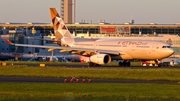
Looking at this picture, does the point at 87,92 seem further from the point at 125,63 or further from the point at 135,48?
the point at 125,63

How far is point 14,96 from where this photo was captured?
3434 centimetres

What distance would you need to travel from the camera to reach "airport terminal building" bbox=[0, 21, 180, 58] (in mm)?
140125

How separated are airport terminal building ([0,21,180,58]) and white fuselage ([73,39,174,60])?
44.4 m

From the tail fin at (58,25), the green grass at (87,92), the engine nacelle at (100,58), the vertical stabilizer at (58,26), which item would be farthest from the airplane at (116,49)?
the green grass at (87,92)

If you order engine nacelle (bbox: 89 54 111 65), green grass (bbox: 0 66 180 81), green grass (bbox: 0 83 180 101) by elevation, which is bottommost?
green grass (bbox: 0 83 180 101)

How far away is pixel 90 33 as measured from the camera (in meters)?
177

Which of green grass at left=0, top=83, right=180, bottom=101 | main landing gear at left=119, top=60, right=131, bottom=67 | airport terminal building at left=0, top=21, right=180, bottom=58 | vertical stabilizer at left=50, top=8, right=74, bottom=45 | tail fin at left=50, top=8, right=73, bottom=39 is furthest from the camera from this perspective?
airport terminal building at left=0, top=21, right=180, bottom=58

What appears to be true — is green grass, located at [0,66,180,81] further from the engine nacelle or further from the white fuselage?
the white fuselage

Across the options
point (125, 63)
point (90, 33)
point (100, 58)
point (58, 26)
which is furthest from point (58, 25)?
point (90, 33)

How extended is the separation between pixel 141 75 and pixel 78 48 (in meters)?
27.7

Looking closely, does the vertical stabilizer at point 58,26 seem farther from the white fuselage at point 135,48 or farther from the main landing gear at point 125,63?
the main landing gear at point 125,63

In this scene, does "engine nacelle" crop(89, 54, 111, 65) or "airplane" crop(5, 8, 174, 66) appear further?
"engine nacelle" crop(89, 54, 111, 65)

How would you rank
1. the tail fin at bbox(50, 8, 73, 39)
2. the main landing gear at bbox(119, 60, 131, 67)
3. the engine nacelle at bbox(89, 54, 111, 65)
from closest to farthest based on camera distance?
the engine nacelle at bbox(89, 54, 111, 65) < the main landing gear at bbox(119, 60, 131, 67) < the tail fin at bbox(50, 8, 73, 39)

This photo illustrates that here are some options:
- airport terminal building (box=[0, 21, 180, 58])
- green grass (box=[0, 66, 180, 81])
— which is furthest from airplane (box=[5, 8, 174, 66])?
airport terminal building (box=[0, 21, 180, 58])
